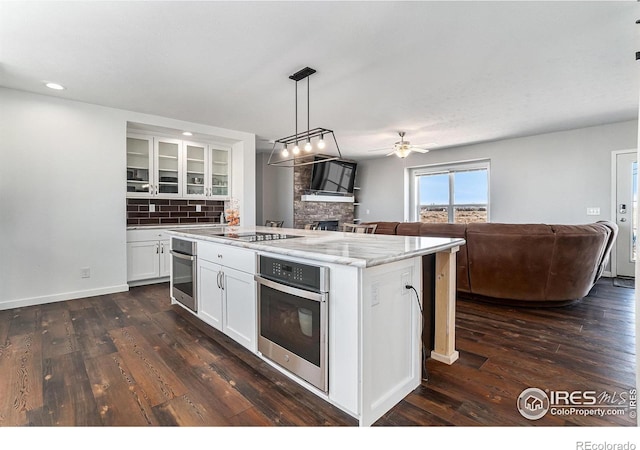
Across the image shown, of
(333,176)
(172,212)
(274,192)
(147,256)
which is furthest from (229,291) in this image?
(333,176)

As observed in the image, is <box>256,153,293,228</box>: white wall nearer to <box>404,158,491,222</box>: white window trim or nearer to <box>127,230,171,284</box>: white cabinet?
<box>127,230,171,284</box>: white cabinet

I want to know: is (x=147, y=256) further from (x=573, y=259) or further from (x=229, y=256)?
(x=573, y=259)

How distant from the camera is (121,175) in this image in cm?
411

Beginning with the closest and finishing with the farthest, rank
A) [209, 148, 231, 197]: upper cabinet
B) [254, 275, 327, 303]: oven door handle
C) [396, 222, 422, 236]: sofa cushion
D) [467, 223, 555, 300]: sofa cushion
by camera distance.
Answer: [254, 275, 327, 303]: oven door handle
[467, 223, 555, 300]: sofa cushion
[396, 222, 422, 236]: sofa cushion
[209, 148, 231, 197]: upper cabinet

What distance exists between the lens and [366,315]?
4.81ft

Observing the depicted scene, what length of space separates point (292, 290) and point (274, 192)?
5622 mm

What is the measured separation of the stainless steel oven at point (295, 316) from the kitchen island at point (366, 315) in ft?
0.05

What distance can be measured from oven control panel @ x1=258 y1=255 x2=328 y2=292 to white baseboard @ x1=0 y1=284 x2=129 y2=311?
123 inches

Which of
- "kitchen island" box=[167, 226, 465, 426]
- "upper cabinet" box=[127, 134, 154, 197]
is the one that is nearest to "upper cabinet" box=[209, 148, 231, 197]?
"upper cabinet" box=[127, 134, 154, 197]

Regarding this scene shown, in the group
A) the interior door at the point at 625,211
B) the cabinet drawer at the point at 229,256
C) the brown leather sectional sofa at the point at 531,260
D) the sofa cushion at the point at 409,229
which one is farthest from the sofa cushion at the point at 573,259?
the cabinet drawer at the point at 229,256

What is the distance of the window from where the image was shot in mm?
6461

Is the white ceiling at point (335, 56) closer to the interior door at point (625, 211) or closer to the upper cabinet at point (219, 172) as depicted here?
the interior door at point (625, 211)
